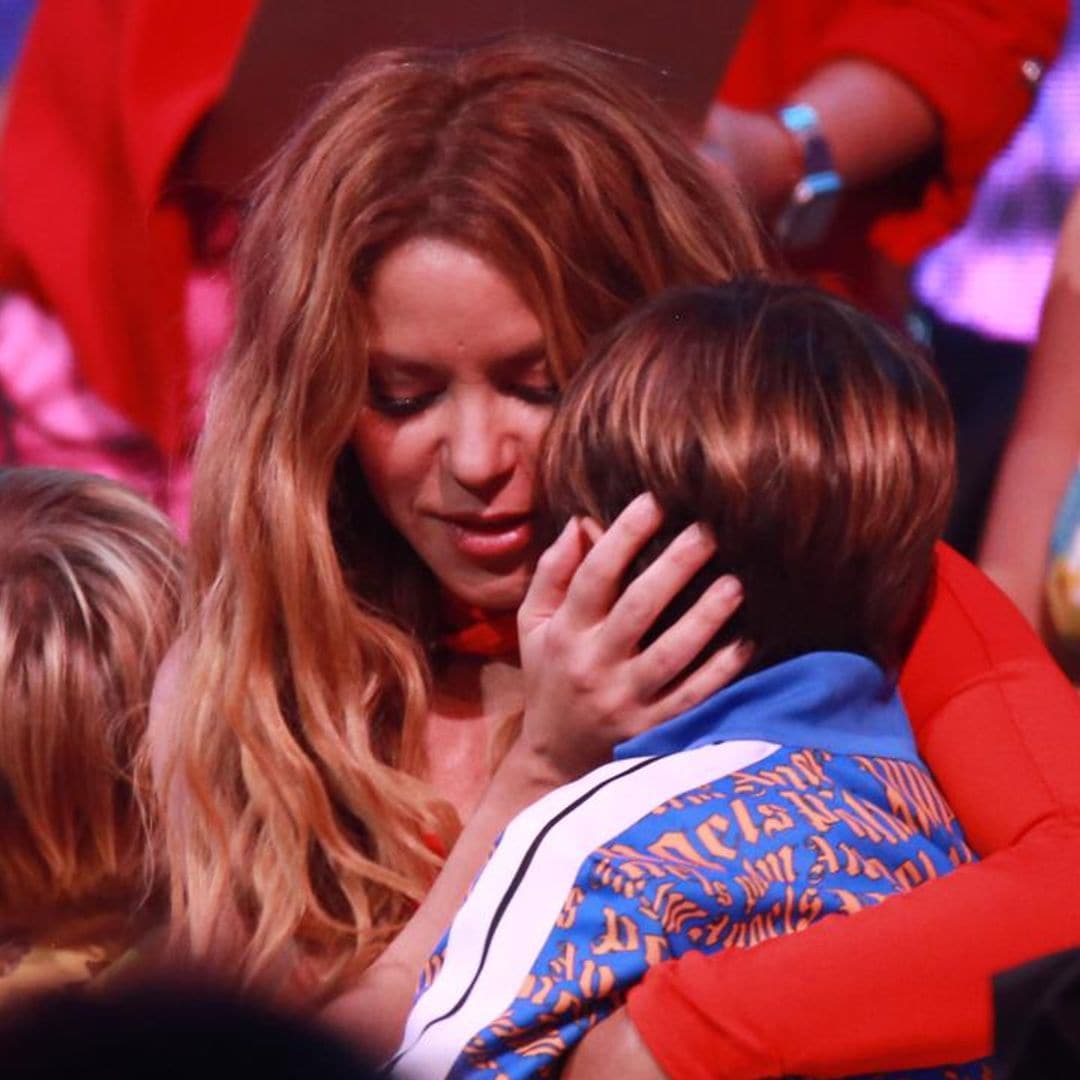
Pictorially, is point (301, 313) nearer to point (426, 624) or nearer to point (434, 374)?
point (434, 374)

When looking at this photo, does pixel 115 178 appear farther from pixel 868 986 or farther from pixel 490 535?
pixel 868 986

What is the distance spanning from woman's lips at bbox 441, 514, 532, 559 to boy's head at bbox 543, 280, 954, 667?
0.59ft

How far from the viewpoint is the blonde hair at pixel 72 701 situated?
171cm

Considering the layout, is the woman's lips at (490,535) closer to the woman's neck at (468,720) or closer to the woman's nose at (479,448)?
the woman's nose at (479,448)

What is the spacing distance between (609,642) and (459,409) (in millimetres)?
254

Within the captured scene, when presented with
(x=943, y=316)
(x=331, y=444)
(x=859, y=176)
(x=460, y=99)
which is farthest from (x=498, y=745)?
(x=943, y=316)

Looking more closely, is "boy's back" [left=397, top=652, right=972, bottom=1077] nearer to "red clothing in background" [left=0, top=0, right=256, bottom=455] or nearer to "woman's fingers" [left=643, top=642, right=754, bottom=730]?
"woman's fingers" [left=643, top=642, right=754, bottom=730]

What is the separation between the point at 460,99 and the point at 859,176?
2.39 ft

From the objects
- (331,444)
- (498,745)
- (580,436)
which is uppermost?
(580,436)

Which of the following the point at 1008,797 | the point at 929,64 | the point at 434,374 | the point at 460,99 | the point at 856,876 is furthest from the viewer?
the point at 929,64

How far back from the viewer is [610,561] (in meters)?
1.43

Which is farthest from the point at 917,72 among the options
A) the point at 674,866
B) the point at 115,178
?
the point at 674,866

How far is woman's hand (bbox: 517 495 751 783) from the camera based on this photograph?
4.61 ft

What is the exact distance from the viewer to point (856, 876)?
50.3 inches
